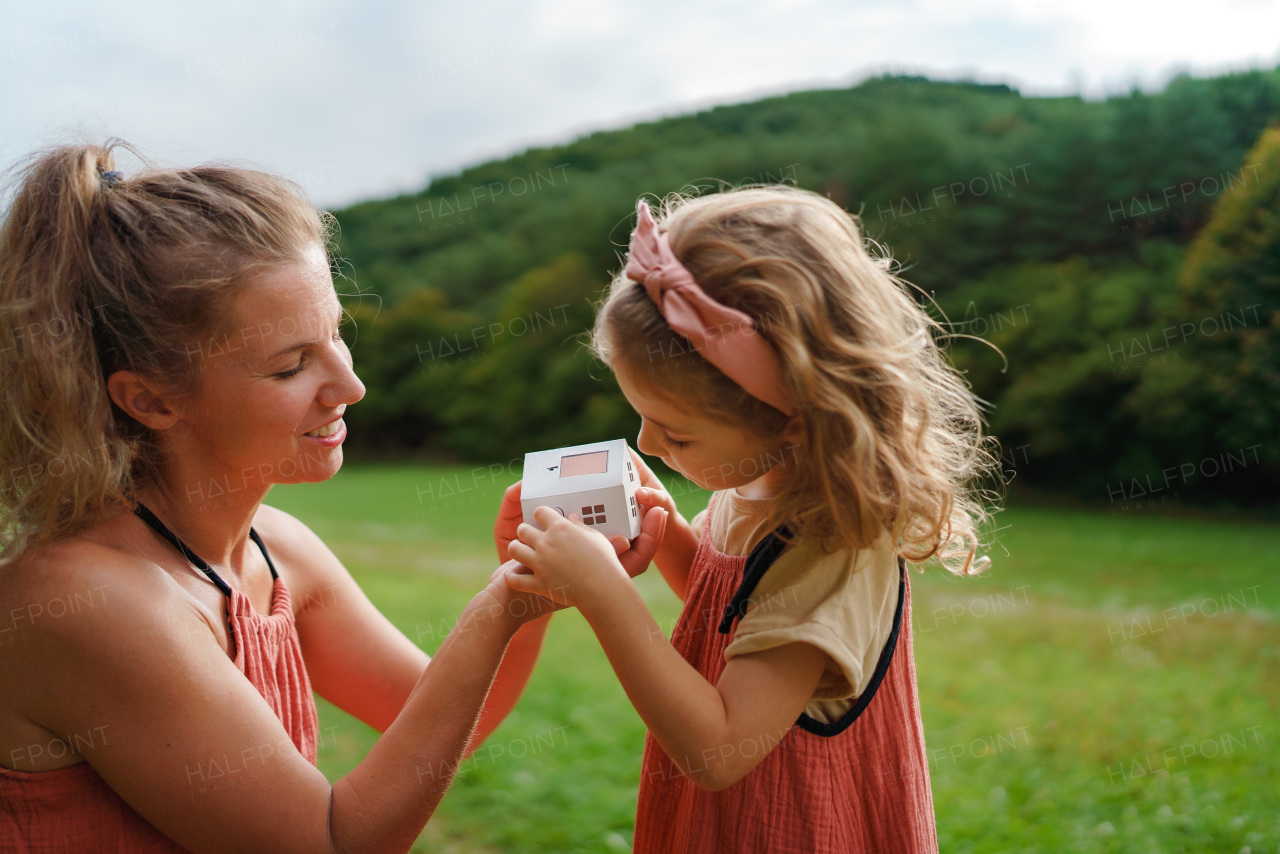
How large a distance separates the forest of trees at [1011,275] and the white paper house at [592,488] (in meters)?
0.82

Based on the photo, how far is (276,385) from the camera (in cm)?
180

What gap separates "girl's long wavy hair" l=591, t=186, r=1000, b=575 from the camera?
5.35 feet

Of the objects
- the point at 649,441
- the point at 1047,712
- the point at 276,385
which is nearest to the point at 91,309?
the point at 276,385

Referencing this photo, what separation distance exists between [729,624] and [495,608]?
0.45m

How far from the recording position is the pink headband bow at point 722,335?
162cm

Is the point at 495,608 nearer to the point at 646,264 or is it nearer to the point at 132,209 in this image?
the point at 646,264

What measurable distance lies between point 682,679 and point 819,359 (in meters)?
0.61

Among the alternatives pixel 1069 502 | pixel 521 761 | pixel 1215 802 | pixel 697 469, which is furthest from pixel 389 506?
pixel 697 469

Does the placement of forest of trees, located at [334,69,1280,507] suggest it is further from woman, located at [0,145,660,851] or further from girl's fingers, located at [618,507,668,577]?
girl's fingers, located at [618,507,668,577]

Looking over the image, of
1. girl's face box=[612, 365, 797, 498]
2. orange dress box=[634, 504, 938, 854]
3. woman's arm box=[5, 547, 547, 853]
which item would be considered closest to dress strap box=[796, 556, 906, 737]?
orange dress box=[634, 504, 938, 854]

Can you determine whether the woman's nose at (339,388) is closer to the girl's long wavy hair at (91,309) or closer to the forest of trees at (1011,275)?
the girl's long wavy hair at (91,309)

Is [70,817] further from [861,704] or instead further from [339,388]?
[861,704]

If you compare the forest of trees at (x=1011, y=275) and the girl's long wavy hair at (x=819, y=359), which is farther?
the forest of trees at (x=1011, y=275)

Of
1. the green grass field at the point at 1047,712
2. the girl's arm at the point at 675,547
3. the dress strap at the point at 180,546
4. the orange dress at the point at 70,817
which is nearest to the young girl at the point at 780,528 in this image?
the girl's arm at the point at 675,547
